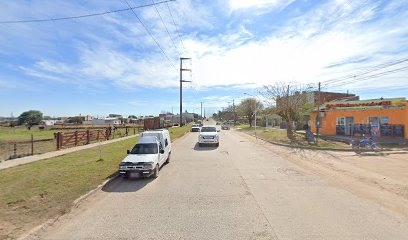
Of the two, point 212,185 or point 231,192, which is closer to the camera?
point 231,192

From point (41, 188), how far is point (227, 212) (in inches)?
244

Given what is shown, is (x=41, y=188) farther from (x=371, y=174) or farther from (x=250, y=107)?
(x=250, y=107)

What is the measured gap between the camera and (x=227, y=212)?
24.2ft

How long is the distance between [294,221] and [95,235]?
4192 mm

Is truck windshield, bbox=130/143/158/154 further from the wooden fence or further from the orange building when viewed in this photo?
the orange building

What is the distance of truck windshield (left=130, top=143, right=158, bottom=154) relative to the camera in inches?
530

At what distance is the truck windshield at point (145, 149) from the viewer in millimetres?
13454

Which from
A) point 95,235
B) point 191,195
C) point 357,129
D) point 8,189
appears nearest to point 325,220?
point 191,195

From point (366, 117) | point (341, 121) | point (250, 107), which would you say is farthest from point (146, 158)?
point (250, 107)

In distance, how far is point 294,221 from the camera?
6.66m

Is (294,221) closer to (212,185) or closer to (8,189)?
(212,185)

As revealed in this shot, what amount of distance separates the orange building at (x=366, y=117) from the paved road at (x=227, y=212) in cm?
1866

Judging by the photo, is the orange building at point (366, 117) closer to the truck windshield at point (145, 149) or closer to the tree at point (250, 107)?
the truck windshield at point (145, 149)

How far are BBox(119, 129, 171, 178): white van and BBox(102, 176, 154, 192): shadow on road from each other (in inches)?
9.7
